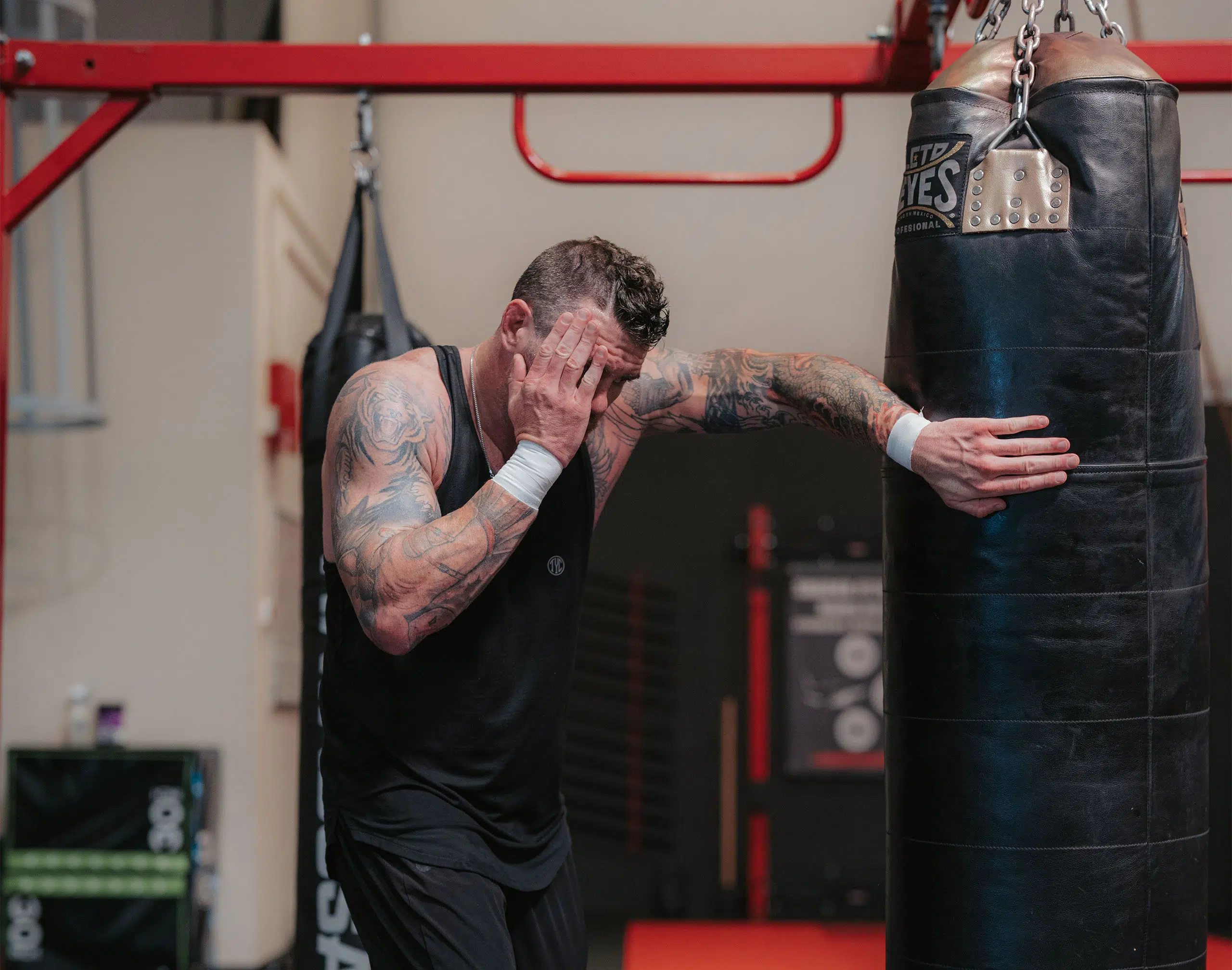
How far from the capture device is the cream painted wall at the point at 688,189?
19.6ft

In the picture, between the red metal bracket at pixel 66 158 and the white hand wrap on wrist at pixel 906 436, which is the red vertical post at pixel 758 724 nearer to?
the red metal bracket at pixel 66 158

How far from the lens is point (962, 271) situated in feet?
5.53

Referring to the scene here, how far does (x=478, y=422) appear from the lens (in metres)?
1.74

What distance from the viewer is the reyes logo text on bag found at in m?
1.68

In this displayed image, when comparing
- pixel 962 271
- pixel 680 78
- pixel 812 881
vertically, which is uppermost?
pixel 680 78

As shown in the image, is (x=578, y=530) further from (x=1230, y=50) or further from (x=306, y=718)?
(x=1230, y=50)

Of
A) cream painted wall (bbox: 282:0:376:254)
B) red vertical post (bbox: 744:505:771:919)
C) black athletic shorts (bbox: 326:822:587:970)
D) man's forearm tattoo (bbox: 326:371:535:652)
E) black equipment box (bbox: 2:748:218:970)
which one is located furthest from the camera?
red vertical post (bbox: 744:505:771:919)

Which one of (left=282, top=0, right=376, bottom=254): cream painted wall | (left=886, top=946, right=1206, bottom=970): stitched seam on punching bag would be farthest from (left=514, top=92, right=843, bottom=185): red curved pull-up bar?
(left=282, top=0, right=376, bottom=254): cream painted wall

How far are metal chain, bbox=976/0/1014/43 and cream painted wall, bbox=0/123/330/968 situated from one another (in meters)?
3.37

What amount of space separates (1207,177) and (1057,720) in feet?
3.66

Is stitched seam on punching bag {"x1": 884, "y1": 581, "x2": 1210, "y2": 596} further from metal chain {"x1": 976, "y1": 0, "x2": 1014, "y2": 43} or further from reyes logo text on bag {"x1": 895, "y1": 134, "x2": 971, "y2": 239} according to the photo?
metal chain {"x1": 976, "y1": 0, "x2": 1014, "y2": 43}

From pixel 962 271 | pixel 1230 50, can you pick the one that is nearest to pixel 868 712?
pixel 1230 50

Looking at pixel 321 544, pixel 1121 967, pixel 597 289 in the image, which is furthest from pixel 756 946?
pixel 597 289

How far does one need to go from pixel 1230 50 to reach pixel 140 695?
3987 mm
